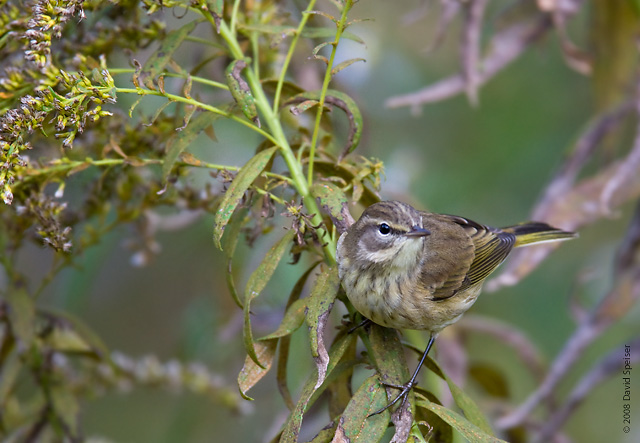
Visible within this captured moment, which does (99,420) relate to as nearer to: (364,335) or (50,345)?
(50,345)

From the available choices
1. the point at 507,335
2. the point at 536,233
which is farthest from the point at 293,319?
the point at 507,335

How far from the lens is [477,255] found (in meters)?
2.74

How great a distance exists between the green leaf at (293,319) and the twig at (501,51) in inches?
56.4

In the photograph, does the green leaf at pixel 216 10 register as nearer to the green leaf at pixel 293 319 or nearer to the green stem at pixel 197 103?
the green stem at pixel 197 103

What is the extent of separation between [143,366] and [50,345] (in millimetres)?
493

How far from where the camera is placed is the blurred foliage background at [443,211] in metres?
4.05

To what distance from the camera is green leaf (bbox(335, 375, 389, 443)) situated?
1.50 m

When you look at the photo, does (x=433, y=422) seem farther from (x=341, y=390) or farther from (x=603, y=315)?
(x=603, y=315)

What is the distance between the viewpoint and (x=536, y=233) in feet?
9.21

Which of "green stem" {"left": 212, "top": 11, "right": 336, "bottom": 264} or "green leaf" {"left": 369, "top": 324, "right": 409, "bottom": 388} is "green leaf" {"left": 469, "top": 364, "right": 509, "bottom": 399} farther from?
"green stem" {"left": 212, "top": 11, "right": 336, "bottom": 264}

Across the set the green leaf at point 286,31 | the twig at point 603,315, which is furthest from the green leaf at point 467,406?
the twig at point 603,315

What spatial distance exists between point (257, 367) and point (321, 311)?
8.3 inches

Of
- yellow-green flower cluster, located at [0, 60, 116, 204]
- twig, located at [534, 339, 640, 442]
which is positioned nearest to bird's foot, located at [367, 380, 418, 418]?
yellow-green flower cluster, located at [0, 60, 116, 204]

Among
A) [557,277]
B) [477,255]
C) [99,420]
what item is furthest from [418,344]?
[99,420]
